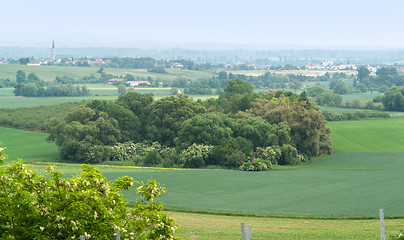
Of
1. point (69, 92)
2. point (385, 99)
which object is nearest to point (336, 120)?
point (385, 99)

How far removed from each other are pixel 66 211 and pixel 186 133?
54.3m

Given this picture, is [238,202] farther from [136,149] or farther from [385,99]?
[385,99]

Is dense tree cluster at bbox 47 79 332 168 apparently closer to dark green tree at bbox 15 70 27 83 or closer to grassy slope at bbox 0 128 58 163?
grassy slope at bbox 0 128 58 163

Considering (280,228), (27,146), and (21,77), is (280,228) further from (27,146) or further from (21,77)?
(21,77)

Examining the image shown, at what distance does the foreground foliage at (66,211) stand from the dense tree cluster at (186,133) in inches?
1852

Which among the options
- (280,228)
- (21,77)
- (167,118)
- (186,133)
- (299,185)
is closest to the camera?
(280,228)

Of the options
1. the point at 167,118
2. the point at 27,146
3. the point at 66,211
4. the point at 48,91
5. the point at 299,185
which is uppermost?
the point at 66,211

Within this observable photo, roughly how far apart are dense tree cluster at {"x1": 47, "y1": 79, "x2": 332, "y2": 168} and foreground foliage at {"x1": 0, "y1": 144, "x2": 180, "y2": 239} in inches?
1852

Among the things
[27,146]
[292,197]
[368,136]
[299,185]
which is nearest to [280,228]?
[292,197]

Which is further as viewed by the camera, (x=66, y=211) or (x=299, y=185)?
(x=299, y=185)

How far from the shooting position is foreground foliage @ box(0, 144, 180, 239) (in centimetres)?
1647

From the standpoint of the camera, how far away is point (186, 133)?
7088 cm

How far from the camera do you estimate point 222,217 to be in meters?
37.5

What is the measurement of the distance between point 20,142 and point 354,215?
5819 cm
